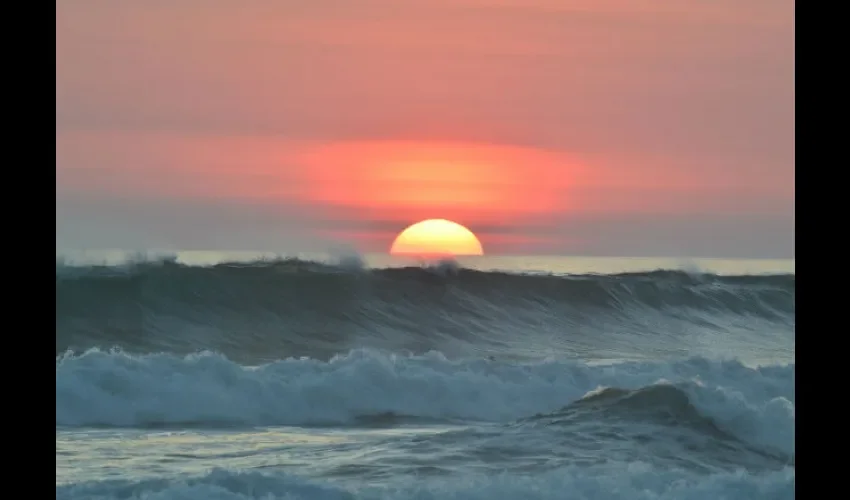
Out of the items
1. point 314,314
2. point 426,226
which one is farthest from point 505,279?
point 314,314

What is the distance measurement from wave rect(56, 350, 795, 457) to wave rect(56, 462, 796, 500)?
1762 millimetres

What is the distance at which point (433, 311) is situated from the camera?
13.6 metres

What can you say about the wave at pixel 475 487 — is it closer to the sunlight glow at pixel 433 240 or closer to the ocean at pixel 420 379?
the ocean at pixel 420 379

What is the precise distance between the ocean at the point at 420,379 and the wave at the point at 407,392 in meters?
0.03

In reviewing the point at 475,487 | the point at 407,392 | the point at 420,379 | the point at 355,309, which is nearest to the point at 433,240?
the point at 355,309

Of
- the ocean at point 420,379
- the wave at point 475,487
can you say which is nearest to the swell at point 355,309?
the ocean at point 420,379

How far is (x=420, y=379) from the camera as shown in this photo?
9.34 meters

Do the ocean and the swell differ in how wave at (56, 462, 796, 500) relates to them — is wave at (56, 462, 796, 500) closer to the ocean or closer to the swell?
the ocean

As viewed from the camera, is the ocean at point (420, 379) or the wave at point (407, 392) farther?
the wave at point (407, 392)

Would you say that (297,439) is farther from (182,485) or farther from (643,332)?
(643,332)

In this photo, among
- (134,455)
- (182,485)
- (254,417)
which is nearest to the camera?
(182,485)

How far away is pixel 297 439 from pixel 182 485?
2.43 meters

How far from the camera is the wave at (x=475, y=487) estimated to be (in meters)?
4.94

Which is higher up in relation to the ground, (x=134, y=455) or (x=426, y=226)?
(x=426, y=226)
